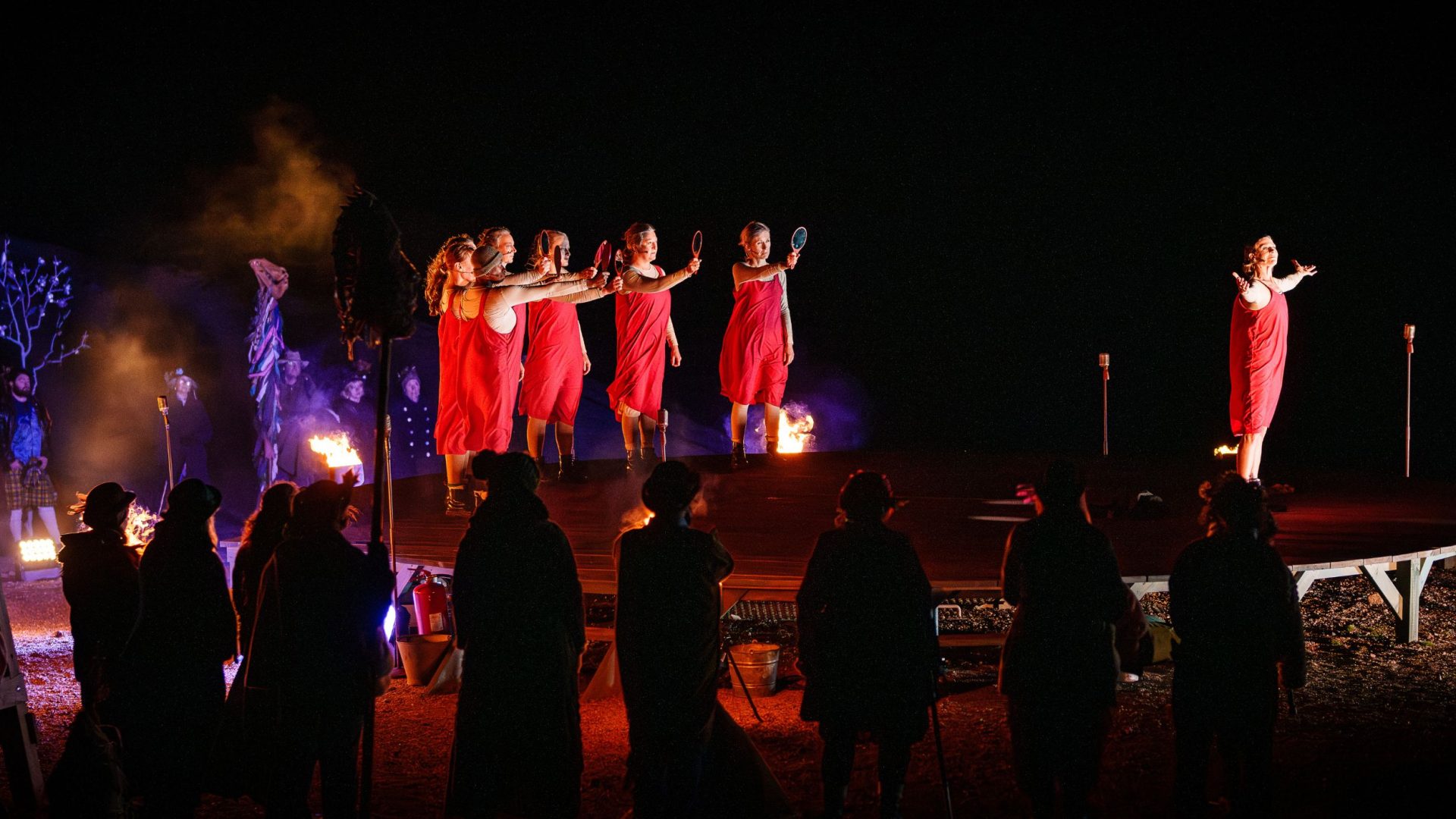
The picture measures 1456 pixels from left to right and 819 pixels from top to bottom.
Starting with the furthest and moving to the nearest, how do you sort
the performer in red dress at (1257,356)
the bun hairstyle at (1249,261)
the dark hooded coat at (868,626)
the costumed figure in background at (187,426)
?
the costumed figure in background at (187,426) < the performer in red dress at (1257,356) < the bun hairstyle at (1249,261) < the dark hooded coat at (868,626)

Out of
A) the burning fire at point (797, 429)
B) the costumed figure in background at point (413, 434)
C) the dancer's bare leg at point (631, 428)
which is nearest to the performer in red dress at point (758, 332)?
the dancer's bare leg at point (631, 428)

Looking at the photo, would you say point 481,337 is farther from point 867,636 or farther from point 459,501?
point 867,636

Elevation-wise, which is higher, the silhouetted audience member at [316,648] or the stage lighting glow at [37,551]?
the silhouetted audience member at [316,648]

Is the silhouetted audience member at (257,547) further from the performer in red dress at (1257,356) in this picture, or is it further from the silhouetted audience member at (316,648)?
the performer in red dress at (1257,356)

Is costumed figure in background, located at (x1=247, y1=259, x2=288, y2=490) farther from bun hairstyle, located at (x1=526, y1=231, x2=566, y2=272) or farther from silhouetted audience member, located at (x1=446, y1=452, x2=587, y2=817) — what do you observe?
silhouetted audience member, located at (x1=446, y1=452, x2=587, y2=817)

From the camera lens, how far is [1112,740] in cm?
501

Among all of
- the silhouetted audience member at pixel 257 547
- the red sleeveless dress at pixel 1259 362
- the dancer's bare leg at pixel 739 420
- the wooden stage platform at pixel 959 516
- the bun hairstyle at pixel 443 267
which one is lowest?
the wooden stage platform at pixel 959 516

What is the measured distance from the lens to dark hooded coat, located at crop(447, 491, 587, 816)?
11.3 ft

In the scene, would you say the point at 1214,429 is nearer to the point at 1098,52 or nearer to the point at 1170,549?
the point at 1098,52

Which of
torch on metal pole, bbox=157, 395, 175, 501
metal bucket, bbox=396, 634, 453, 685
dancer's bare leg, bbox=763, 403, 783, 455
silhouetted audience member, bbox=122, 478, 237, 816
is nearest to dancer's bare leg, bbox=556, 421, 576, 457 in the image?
dancer's bare leg, bbox=763, 403, 783, 455

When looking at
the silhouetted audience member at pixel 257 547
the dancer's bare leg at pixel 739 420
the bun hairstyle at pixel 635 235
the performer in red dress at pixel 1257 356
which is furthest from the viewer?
the dancer's bare leg at pixel 739 420

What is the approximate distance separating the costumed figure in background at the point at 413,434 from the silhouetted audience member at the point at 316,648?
11.6 metres

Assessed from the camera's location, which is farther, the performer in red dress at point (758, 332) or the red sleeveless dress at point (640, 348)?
the performer in red dress at point (758, 332)

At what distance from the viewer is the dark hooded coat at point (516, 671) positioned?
3.46 meters
